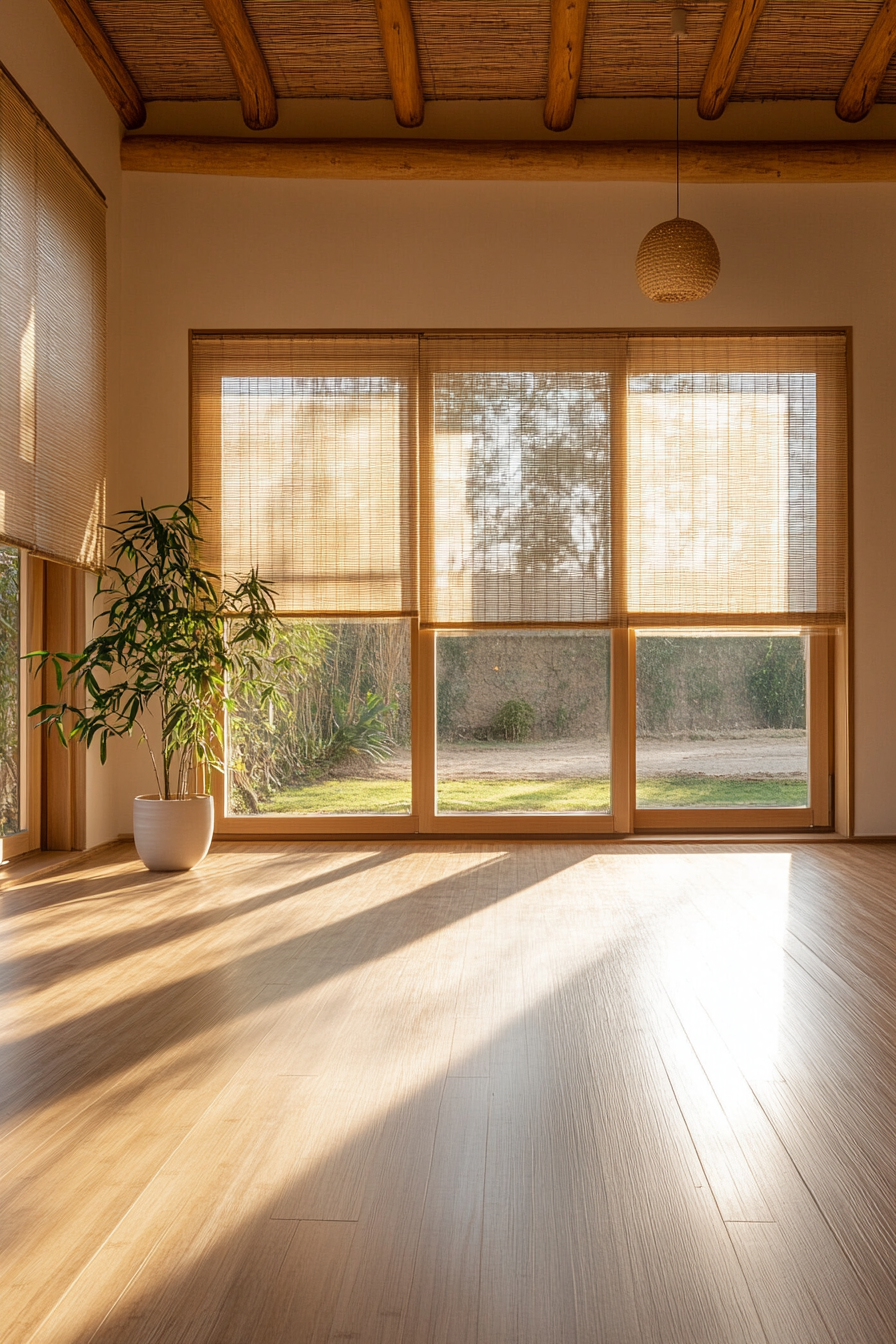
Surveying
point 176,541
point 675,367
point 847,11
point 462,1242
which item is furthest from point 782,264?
point 462,1242

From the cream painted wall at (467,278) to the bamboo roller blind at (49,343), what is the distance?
1.12 feet

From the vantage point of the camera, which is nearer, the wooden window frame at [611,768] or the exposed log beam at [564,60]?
the exposed log beam at [564,60]

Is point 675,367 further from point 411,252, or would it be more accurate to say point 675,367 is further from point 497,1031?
point 497,1031

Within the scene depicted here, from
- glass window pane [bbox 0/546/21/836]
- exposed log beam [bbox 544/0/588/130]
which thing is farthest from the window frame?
exposed log beam [bbox 544/0/588/130]

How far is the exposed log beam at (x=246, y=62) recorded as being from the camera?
178 inches

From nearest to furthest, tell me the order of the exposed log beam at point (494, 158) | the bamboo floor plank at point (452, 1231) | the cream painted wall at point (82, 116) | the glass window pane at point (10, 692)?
the bamboo floor plank at point (452, 1231) → the cream painted wall at point (82, 116) → the glass window pane at point (10, 692) → the exposed log beam at point (494, 158)

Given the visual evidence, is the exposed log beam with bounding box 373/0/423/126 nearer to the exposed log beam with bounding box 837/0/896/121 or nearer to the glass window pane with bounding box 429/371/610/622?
the glass window pane with bounding box 429/371/610/622

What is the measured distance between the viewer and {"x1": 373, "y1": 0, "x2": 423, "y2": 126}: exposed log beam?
456cm

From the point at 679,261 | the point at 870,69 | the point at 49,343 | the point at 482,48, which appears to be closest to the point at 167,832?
the point at 49,343

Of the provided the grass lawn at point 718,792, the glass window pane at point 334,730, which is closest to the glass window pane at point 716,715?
the grass lawn at point 718,792

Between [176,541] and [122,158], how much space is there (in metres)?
2.04

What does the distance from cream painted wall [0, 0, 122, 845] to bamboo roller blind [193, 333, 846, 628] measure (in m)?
0.56

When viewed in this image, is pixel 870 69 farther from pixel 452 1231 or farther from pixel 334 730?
pixel 452 1231

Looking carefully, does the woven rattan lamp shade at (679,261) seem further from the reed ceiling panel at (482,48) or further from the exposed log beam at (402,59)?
the exposed log beam at (402,59)
